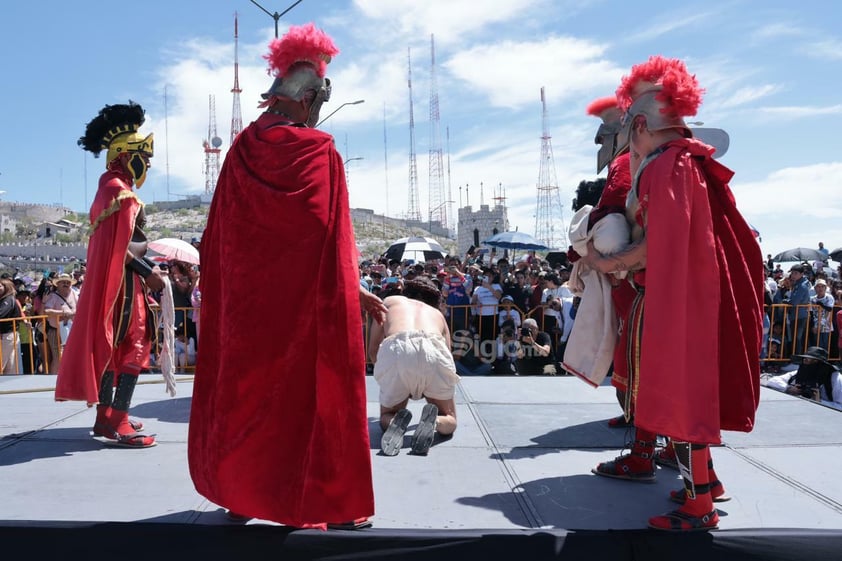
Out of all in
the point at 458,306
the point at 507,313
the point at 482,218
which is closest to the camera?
the point at 507,313

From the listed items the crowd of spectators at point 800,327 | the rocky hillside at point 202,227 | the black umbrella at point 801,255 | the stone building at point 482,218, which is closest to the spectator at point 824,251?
the black umbrella at point 801,255

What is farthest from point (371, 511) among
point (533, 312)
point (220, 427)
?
point (533, 312)

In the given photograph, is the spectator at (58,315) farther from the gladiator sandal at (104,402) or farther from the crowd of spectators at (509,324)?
the gladiator sandal at (104,402)

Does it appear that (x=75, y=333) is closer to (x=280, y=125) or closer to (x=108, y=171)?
(x=108, y=171)

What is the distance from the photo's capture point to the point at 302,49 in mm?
2832

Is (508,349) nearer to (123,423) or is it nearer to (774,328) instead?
(774,328)

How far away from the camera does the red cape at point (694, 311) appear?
8.73 feet

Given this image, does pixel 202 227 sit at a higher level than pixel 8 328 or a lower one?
higher

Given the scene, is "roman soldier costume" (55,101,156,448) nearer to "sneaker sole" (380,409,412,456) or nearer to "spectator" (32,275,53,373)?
"sneaker sole" (380,409,412,456)

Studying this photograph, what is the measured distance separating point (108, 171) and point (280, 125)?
210 cm

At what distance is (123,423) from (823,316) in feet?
32.9

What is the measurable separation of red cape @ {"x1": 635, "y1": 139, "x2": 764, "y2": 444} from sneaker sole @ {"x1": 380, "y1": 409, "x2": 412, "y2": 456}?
1.60 m

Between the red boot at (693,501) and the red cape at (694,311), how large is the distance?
0.18 metres

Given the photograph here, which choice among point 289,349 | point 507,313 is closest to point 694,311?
point 289,349
